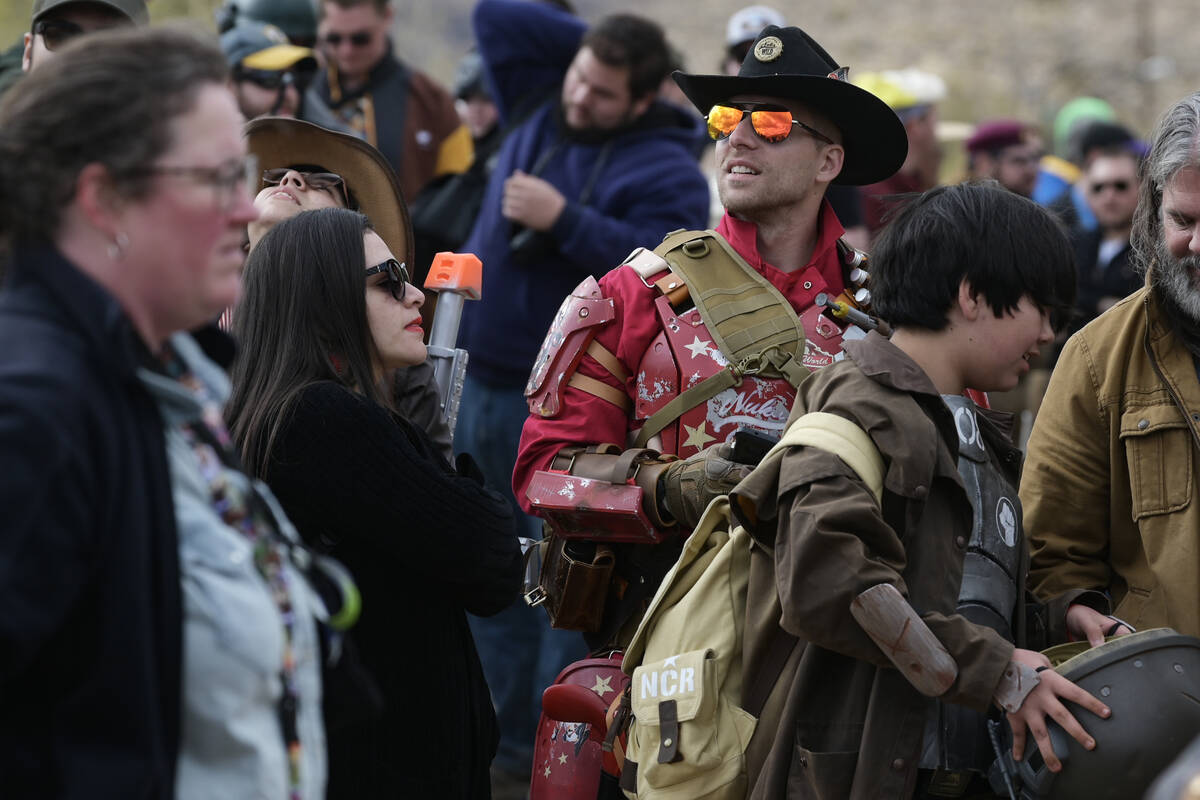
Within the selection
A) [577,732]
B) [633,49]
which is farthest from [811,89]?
[633,49]

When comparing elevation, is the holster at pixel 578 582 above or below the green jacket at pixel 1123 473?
below

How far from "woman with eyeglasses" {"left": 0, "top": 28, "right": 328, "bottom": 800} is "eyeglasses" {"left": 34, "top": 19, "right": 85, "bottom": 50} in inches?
115

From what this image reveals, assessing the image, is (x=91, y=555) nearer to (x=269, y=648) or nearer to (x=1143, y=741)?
(x=269, y=648)

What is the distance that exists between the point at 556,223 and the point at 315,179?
5.63 feet

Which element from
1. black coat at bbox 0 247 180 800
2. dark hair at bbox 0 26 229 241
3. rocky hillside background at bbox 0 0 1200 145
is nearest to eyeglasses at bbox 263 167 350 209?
dark hair at bbox 0 26 229 241

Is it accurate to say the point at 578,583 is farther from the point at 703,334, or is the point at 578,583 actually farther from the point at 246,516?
the point at 246,516

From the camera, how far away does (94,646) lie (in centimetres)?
175

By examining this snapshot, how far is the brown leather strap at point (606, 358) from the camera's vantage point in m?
3.75

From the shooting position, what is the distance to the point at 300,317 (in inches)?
122

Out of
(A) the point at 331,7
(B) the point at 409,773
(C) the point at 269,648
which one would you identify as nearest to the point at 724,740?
(B) the point at 409,773

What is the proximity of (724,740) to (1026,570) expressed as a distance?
752 millimetres

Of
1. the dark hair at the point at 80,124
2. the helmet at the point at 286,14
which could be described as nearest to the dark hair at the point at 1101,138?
the helmet at the point at 286,14

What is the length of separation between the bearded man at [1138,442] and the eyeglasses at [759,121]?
0.90 metres

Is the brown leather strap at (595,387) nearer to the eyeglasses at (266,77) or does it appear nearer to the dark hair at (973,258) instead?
the dark hair at (973,258)
